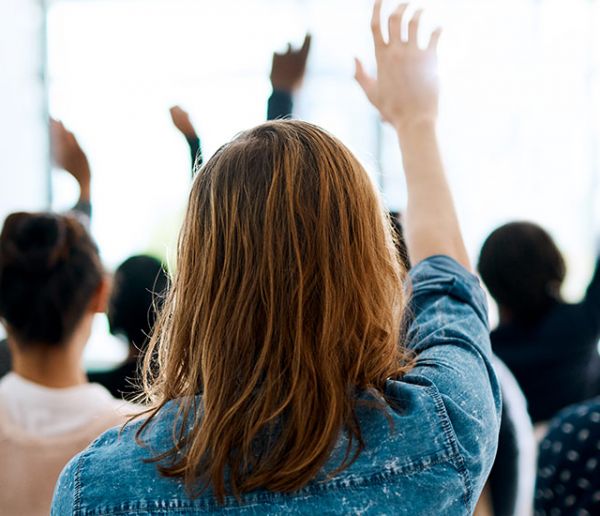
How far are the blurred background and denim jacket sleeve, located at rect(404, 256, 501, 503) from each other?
11.5 feet

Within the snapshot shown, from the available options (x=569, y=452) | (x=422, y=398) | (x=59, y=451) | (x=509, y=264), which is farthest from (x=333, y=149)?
(x=509, y=264)

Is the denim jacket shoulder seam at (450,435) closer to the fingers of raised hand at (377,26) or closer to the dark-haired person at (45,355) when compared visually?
the fingers of raised hand at (377,26)

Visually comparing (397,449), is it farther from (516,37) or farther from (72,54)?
(72,54)

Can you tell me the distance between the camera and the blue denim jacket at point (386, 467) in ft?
2.17

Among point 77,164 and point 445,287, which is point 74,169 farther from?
point 445,287

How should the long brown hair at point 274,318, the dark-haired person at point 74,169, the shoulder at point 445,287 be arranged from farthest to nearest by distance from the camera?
the dark-haired person at point 74,169 → the shoulder at point 445,287 → the long brown hair at point 274,318

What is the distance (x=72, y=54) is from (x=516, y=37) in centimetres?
283

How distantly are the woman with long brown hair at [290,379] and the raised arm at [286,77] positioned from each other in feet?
1.69

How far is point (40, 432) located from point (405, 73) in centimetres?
78

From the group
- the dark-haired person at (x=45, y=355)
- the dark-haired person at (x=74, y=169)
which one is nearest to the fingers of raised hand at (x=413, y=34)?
the dark-haired person at (x=45, y=355)

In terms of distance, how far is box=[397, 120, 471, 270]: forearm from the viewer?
835 millimetres

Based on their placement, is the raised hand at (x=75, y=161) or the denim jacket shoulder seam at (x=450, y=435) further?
the raised hand at (x=75, y=161)

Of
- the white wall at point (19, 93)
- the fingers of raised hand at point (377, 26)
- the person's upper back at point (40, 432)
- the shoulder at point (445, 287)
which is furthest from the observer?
the white wall at point (19, 93)

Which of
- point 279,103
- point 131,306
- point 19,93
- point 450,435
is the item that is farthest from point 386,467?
point 19,93
